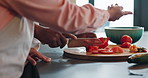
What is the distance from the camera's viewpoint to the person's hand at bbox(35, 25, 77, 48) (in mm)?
1119

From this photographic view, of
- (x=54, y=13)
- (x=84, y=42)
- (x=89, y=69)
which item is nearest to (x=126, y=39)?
(x=84, y=42)

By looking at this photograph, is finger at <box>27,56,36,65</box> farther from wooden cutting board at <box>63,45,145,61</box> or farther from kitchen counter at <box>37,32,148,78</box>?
wooden cutting board at <box>63,45,145,61</box>

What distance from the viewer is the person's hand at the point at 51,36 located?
1.12 meters

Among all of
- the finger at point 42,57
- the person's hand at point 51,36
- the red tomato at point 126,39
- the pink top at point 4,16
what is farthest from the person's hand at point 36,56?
the red tomato at point 126,39

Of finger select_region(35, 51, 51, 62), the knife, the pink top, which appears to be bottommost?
finger select_region(35, 51, 51, 62)

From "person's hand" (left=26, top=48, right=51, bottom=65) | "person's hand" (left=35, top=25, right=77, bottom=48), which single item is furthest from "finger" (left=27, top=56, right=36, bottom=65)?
"person's hand" (left=35, top=25, right=77, bottom=48)

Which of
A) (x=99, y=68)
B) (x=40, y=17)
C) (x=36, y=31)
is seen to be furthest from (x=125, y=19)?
(x=40, y=17)

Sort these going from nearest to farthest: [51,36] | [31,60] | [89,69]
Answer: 1. [89,69]
2. [31,60]
3. [51,36]

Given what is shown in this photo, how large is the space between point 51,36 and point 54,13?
430 millimetres

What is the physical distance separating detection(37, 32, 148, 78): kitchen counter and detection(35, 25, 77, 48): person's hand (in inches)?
4.0

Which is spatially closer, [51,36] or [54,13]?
[54,13]

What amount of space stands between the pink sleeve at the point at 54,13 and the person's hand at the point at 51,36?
342mm

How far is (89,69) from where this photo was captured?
883 mm

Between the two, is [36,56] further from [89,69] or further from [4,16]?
[4,16]
